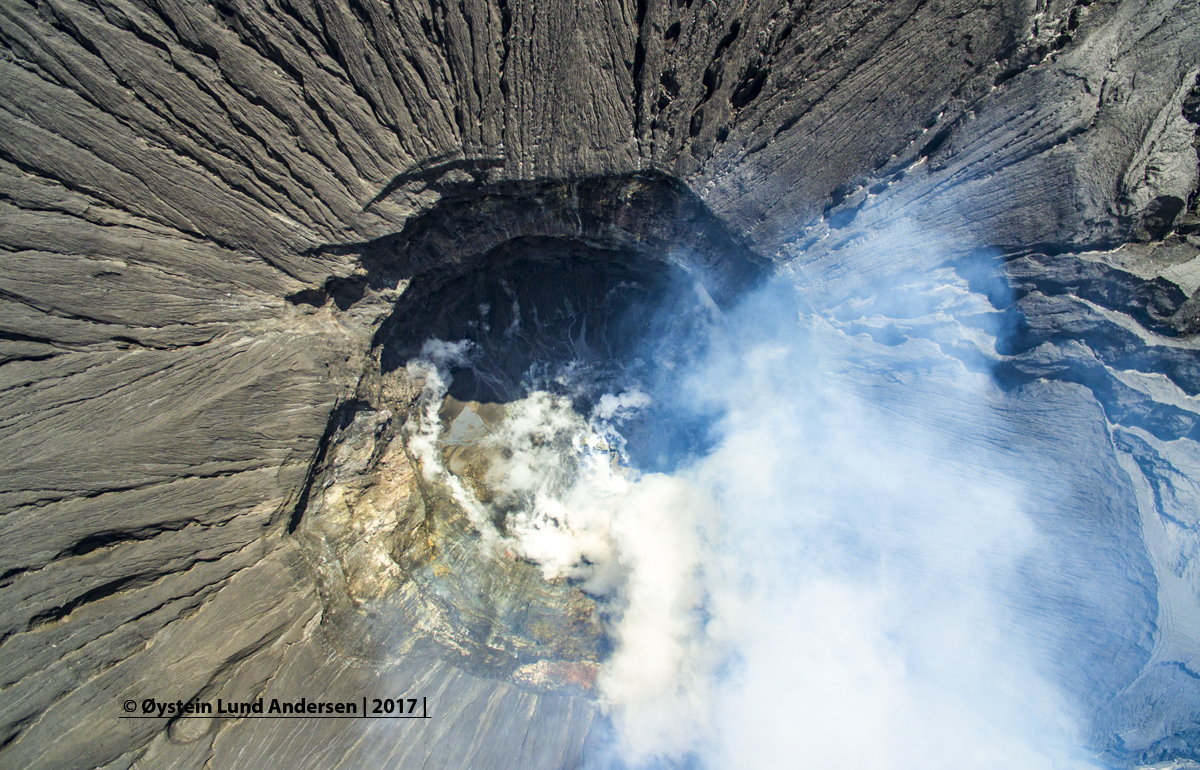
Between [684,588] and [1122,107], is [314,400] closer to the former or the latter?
[684,588]

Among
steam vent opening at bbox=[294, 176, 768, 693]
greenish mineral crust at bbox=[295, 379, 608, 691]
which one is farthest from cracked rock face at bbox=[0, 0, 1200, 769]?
greenish mineral crust at bbox=[295, 379, 608, 691]

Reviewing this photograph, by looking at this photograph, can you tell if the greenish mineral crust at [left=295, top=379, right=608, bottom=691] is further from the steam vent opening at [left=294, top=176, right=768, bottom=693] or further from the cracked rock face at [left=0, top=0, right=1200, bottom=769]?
the cracked rock face at [left=0, top=0, right=1200, bottom=769]

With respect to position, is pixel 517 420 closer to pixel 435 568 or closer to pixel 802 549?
pixel 435 568

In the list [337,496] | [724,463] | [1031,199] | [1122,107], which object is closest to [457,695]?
[337,496]

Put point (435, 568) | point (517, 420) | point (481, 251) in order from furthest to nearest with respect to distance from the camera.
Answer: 1. point (517, 420)
2. point (435, 568)
3. point (481, 251)

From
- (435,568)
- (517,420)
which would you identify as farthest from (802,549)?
(435,568)

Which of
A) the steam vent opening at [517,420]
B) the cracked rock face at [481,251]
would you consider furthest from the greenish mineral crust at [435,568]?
the cracked rock face at [481,251]

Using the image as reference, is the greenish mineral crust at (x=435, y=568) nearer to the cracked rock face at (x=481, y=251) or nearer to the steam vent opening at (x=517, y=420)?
the steam vent opening at (x=517, y=420)
